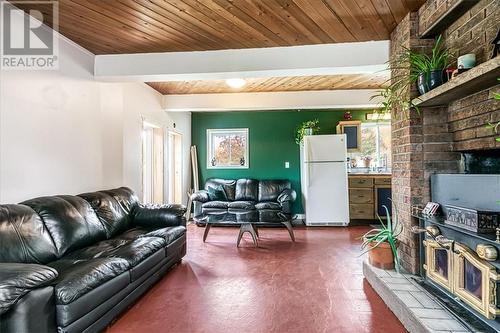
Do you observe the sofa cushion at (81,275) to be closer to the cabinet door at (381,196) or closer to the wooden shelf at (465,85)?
the wooden shelf at (465,85)

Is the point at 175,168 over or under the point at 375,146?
under

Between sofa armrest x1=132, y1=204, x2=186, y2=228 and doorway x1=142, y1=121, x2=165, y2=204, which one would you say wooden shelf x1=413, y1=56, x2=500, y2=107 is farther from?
doorway x1=142, y1=121, x2=165, y2=204

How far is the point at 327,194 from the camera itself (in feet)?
18.6

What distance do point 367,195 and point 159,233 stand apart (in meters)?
4.14

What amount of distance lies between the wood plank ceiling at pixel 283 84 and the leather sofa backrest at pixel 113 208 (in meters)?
2.17

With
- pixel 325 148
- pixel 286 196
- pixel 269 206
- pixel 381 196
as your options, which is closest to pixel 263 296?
pixel 269 206

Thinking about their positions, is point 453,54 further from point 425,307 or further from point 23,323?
point 23,323

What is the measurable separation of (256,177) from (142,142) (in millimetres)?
2635

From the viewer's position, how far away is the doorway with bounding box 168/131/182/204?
593 cm

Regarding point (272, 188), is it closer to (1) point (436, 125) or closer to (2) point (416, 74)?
(1) point (436, 125)

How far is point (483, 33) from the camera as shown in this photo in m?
1.92

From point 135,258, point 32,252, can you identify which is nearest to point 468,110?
point 135,258

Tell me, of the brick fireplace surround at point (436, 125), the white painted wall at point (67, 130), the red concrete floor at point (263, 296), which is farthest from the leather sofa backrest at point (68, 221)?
the brick fireplace surround at point (436, 125)

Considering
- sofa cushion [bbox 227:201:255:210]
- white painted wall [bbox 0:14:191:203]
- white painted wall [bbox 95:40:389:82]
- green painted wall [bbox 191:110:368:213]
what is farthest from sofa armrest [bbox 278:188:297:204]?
white painted wall [bbox 95:40:389:82]
